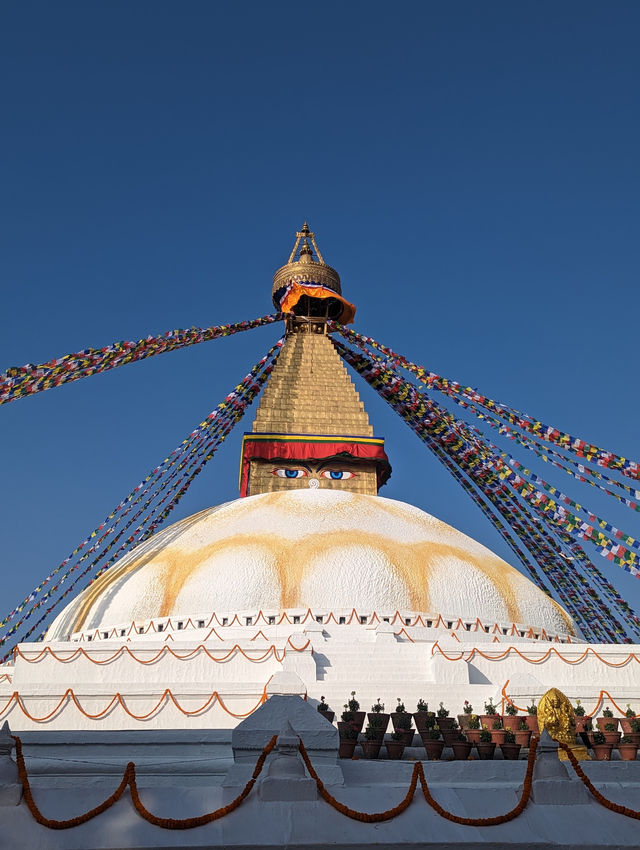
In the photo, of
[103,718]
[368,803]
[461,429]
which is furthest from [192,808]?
[461,429]

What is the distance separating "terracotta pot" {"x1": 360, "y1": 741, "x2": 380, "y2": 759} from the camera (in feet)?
21.7

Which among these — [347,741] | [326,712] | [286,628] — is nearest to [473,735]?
[347,741]

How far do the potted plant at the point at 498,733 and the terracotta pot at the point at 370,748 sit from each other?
1.07 meters

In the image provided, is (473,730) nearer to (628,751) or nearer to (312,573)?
(628,751)

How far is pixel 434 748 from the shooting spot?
664cm

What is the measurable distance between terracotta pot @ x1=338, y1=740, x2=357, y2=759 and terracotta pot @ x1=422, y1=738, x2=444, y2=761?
65cm

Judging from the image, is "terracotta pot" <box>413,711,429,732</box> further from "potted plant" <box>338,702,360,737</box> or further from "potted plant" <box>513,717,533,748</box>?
"potted plant" <box>513,717,533,748</box>

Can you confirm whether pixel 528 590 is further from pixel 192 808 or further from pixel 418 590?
pixel 192 808

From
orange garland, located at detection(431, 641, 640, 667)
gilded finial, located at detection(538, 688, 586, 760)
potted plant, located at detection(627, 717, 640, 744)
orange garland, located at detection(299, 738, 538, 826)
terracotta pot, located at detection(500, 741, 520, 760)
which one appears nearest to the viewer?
orange garland, located at detection(299, 738, 538, 826)

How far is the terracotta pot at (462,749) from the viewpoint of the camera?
6461 millimetres

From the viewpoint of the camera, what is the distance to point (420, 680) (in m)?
10.4

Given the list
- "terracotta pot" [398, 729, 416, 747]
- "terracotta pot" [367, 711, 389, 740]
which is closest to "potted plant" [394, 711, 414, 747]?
"terracotta pot" [398, 729, 416, 747]

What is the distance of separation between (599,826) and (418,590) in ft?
28.4

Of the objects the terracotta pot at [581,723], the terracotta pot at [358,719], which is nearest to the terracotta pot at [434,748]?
the terracotta pot at [358,719]
